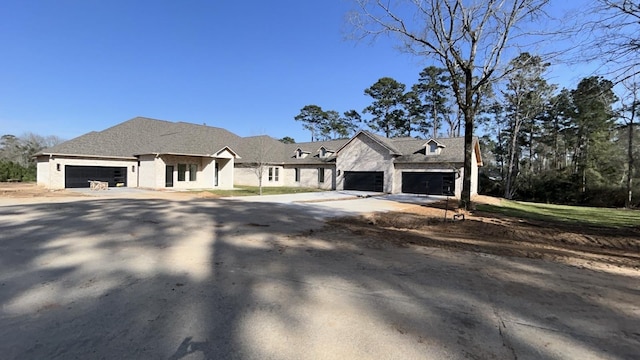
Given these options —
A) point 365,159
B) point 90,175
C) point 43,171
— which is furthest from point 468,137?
point 43,171

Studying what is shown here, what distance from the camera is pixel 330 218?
481 inches

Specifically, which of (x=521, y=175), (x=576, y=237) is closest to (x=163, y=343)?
(x=576, y=237)

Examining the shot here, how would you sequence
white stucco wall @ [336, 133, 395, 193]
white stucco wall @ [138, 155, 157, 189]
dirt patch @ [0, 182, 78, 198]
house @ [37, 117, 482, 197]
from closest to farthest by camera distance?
dirt patch @ [0, 182, 78, 198]
house @ [37, 117, 482, 197]
white stucco wall @ [138, 155, 157, 189]
white stucco wall @ [336, 133, 395, 193]

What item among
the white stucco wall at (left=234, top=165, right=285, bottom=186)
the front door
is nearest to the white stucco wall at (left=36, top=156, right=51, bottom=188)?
the front door

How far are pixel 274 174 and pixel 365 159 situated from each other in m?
11.1

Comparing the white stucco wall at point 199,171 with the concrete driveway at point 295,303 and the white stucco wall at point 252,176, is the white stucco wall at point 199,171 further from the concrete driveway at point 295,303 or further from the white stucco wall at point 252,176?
the concrete driveway at point 295,303

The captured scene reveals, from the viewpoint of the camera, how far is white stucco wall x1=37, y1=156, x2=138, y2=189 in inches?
952

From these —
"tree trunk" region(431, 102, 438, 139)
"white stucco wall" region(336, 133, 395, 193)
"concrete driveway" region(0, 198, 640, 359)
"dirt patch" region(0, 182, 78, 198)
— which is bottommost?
"concrete driveway" region(0, 198, 640, 359)

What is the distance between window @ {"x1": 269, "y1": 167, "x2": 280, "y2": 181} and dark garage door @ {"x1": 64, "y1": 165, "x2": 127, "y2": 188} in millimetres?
13972

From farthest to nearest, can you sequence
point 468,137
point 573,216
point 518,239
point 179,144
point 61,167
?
point 179,144
point 61,167
point 573,216
point 468,137
point 518,239

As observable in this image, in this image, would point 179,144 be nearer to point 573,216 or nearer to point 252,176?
point 252,176

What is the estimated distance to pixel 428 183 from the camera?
90.2 feet

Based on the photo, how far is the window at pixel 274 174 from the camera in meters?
36.1

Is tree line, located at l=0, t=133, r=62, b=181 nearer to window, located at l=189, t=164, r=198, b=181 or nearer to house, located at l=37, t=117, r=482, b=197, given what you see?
house, located at l=37, t=117, r=482, b=197
